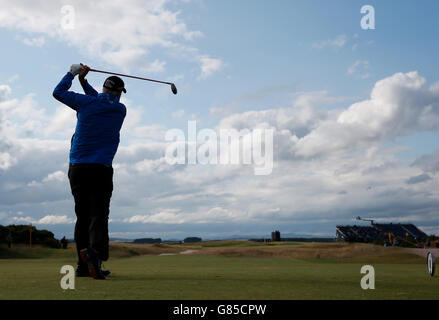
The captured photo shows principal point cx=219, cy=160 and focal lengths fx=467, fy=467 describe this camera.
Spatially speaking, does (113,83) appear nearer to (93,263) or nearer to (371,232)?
(93,263)

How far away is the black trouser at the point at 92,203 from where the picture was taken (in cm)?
668

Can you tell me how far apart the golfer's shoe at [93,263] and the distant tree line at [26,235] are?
37949 millimetres

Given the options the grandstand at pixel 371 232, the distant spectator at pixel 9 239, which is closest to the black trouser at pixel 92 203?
the distant spectator at pixel 9 239

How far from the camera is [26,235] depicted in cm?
4231

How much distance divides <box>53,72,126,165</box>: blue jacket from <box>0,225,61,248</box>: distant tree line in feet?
123

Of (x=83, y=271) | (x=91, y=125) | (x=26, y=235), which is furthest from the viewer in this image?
(x=26, y=235)

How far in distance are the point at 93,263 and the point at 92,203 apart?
34.6 inches

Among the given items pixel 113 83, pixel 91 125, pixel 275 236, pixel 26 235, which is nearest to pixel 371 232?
pixel 275 236

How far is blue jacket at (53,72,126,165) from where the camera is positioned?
6.84m

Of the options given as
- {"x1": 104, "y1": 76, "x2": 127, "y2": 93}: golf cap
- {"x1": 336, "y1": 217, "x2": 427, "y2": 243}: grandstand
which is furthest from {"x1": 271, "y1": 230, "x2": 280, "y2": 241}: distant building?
{"x1": 104, "y1": 76, "x2": 127, "y2": 93}: golf cap

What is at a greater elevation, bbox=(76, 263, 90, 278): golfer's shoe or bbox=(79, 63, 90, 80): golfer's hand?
bbox=(79, 63, 90, 80): golfer's hand

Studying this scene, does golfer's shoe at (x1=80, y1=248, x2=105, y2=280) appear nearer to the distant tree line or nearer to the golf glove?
the golf glove
